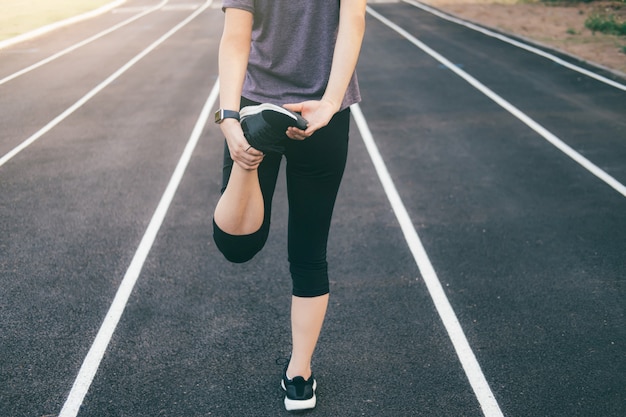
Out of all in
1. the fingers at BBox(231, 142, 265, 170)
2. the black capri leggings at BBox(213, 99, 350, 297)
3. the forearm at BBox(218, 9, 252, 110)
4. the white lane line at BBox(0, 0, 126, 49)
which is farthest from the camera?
the white lane line at BBox(0, 0, 126, 49)

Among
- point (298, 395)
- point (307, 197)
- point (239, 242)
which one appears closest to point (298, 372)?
point (298, 395)

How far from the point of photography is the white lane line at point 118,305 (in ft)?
10.6

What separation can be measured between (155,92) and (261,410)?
8.60 meters

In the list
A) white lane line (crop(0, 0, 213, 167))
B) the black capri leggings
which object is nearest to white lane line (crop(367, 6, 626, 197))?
the black capri leggings

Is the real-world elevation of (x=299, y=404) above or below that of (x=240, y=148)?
below

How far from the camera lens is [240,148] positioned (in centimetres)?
227

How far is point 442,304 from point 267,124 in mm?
2354

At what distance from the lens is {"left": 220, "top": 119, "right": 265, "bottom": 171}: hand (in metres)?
2.25

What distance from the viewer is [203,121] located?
29.0ft

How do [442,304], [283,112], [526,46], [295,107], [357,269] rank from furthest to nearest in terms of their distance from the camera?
[526,46]
[357,269]
[442,304]
[295,107]
[283,112]

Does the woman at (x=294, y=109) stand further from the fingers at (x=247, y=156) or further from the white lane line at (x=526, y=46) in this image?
the white lane line at (x=526, y=46)

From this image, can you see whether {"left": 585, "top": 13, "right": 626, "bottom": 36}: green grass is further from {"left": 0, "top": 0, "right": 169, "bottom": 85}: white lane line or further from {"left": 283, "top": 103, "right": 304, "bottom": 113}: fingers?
{"left": 283, "top": 103, "right": 304, "bottom": 113}: fingers

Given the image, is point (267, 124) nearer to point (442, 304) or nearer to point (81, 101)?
point (442, 304)

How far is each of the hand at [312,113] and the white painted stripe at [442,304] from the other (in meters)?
1.68
